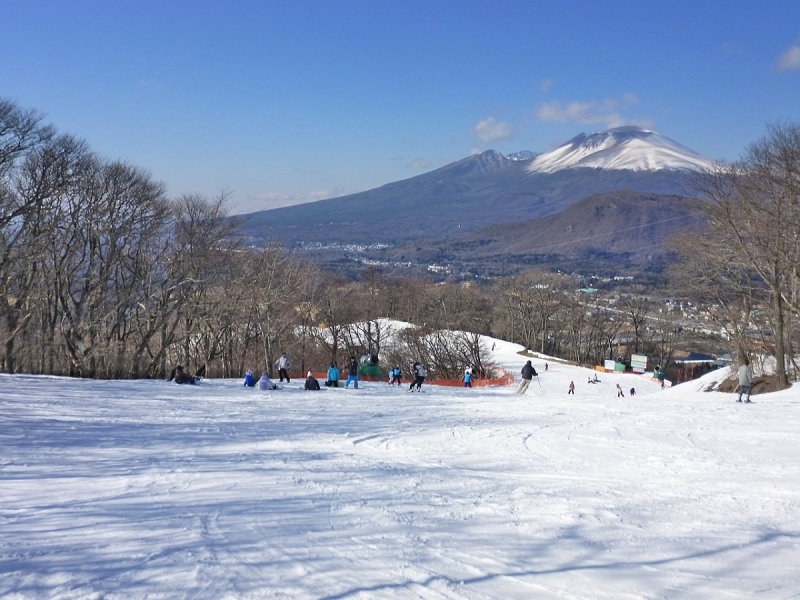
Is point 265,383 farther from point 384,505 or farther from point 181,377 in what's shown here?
point 384,505

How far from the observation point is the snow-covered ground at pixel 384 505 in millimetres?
5520

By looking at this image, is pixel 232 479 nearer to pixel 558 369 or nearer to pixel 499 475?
pixel 499 475

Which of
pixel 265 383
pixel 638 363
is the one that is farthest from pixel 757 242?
pixel 638 363

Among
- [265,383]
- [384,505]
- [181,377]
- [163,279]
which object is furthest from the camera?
[163,279]

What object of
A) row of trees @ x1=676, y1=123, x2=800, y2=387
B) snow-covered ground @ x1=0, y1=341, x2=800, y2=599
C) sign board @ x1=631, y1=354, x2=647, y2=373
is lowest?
snow-covered ground @ x1=0, y1=341, x2=800, y2=599

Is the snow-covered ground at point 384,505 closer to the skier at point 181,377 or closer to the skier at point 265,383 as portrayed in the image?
the skier at point 265,383

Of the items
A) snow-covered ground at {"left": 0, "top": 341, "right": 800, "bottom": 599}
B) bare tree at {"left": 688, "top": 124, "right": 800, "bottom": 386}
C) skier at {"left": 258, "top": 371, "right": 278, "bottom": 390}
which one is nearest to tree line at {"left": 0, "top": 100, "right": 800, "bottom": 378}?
bare tree at {"left": 688, "top": 124, "right": 800, "bottom": 386}

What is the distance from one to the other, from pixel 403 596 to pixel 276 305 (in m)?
34.6

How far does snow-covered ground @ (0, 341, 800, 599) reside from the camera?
5.52m

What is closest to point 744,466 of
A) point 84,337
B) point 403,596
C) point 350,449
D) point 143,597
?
point 350,449

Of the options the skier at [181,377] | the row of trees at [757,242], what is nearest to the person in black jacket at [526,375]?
the row of trees at [757,242]

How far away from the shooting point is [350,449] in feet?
37.1

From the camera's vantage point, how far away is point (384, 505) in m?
7.79

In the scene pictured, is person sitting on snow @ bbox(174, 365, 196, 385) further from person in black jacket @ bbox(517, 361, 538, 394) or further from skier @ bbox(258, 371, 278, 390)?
person in black jacket @ bbox(517, 361, 538, 394)
